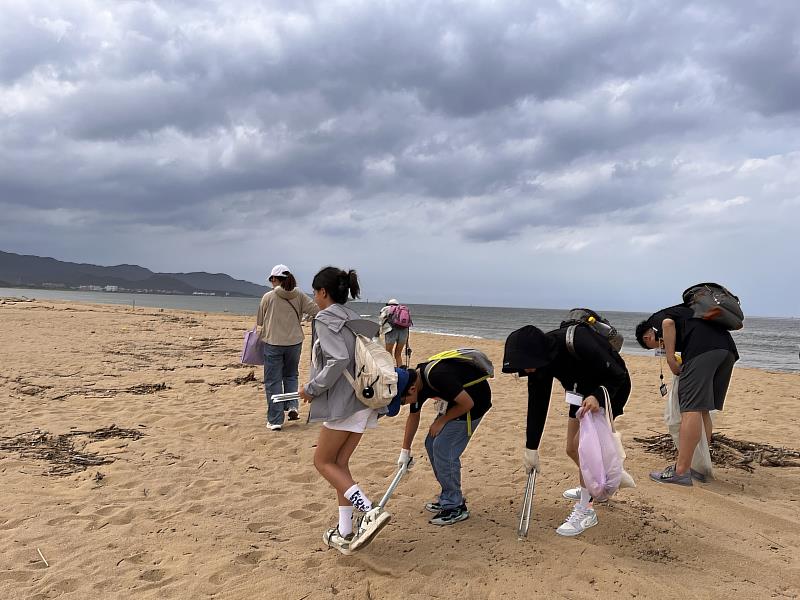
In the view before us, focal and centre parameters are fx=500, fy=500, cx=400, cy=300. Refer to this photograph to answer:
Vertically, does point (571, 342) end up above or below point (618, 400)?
above

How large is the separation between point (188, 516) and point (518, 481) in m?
2.84

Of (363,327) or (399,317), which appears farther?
(399,317)

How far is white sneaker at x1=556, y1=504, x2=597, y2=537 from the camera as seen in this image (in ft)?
11.5

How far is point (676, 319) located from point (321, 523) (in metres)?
3.62

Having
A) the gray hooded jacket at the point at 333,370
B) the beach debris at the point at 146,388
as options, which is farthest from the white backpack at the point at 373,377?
the beach debris at the point at 146,388

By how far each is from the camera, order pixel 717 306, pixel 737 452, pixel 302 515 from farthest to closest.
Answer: pixel 737 452 → pixel 717 306 → pixel 302 515

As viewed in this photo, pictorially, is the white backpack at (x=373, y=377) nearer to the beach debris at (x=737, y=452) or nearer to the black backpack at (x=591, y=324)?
the black backpack at (x=591, y=324)

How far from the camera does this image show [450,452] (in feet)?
11.9

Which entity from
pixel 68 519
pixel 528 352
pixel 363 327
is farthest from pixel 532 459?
pixel 68 519

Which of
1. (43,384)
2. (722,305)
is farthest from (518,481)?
(43,384)

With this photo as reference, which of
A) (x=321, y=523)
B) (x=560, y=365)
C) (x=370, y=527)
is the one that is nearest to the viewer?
(x=370, y=527)

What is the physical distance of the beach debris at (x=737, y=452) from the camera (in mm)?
5309

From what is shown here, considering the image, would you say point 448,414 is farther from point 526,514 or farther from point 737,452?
point 737,452

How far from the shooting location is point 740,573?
315 cm
